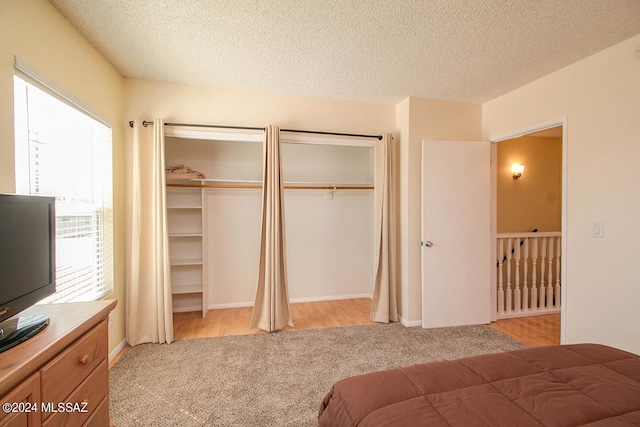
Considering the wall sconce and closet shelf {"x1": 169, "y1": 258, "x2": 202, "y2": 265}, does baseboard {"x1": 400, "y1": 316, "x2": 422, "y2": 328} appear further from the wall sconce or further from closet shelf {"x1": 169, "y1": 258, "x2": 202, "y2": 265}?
the wall sconce

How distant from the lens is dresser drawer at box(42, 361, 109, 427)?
3.22ft

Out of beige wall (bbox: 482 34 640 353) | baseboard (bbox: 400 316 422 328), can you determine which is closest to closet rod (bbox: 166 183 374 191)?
baseboard (bbox: 400 316 422 328)

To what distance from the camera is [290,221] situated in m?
3.87

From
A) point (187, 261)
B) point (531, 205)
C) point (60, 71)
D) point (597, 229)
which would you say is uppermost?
point (60, 71)

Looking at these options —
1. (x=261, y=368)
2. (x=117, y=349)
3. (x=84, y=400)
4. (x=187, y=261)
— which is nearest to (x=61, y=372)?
(x=84, y=400)

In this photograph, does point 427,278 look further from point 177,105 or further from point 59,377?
point 177,105

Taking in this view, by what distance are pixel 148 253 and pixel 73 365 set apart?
5.59 feet

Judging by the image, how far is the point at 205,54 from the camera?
2.23m

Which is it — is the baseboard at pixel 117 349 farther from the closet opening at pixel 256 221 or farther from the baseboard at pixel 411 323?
the baseboard at pixel 411 323

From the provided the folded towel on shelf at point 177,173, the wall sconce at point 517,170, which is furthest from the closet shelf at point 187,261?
the wall sconce at point 517,170

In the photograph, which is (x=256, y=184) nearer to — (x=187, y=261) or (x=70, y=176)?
(x=187, y=261)

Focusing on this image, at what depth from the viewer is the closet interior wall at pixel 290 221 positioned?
3510 millimetres

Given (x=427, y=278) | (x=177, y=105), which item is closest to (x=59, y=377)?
(x=177, y=105)

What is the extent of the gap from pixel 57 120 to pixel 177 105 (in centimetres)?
110
